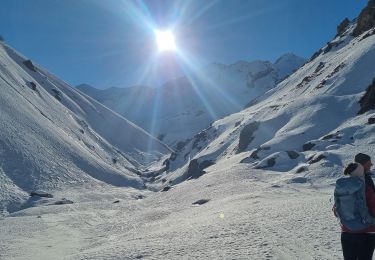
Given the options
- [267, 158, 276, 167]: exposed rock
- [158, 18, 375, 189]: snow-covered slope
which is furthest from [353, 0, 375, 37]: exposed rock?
[267, 158, 276, 167]: exposed rock

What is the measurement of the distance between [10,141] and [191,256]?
7112 centimetres

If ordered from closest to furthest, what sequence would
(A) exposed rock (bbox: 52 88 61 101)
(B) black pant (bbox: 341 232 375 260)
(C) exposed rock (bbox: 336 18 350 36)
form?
1. (B) black pant (bbox: 341 232 375 260)
2. (C) exposed rock (bbox: 336 18 350 36)
3. (A) exposed rock (bbox: 52 88 61 101)

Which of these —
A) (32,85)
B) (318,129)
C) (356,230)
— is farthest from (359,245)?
(32,85)

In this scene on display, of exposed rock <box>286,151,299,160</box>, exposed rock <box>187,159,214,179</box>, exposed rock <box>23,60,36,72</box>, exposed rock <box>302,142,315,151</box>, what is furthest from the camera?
exposed rock <box>23,60,36,72</box>

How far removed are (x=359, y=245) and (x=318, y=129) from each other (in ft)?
189

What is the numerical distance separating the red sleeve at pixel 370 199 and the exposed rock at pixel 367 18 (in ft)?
328

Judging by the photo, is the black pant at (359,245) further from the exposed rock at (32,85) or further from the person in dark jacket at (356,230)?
the exposed rock at (32,85)

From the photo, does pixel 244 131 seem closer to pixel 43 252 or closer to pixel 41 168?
pixel 41 168

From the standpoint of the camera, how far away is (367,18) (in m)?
100

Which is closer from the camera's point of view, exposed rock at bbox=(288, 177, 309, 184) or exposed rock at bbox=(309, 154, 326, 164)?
exposed rock at bbox=(288, 177, 309, 184)

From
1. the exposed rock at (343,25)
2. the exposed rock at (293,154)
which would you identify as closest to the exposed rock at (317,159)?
the exposed rock at (293,154)

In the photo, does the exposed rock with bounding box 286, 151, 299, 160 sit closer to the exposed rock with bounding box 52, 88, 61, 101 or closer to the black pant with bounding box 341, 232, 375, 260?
the black pant with bounding box 341, 232, 375, 260

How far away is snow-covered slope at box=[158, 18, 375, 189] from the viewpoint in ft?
163

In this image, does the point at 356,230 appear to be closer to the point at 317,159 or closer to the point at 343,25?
the point at 317,159
